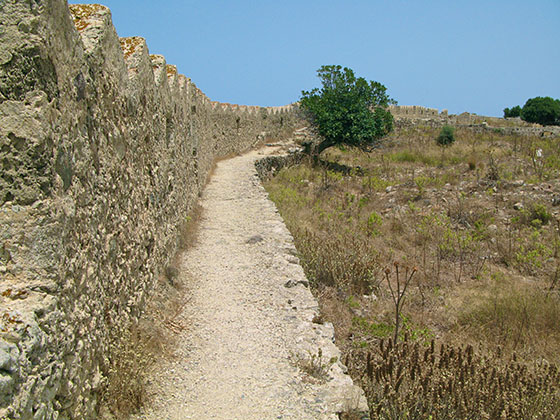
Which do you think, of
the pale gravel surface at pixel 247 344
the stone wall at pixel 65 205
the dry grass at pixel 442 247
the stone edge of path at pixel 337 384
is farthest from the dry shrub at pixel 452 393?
the stone wall at pixel 65 205

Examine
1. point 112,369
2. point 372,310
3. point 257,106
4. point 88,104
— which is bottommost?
point 372,310

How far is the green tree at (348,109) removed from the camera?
15602 millimetres

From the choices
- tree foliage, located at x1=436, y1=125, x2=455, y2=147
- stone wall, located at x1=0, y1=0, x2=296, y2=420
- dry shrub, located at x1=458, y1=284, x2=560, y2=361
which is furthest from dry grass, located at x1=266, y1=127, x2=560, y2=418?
tree foliage, located at x1=436, y1=125, x2=455, y2=147

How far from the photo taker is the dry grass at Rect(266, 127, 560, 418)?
5.23m

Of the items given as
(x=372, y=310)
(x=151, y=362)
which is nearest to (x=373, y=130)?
(x=372, y=310)

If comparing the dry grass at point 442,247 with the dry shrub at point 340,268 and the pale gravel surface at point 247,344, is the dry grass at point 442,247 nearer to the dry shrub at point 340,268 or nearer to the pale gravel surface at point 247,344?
Answer: the dry shrub at point 340,268

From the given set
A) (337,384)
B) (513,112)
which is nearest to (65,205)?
(337,384)

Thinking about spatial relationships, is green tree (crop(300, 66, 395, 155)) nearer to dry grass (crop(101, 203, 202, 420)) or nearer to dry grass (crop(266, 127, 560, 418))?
dry grass (crop(266, 127, 560, 418))

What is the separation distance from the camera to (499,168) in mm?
13078

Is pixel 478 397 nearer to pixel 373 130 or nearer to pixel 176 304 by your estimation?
pixel 176 304

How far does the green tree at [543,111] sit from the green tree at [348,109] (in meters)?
21.0

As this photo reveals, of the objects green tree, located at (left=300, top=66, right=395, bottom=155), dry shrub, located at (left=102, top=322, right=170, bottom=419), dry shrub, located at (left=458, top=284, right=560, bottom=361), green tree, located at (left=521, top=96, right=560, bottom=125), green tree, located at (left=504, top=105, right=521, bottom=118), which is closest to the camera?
dry shrub, located at (left=102, top=322, right=170, bottom=419)

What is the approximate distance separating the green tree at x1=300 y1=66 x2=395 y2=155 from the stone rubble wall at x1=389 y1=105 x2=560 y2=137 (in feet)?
27.5

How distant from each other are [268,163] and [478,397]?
12.8 m
